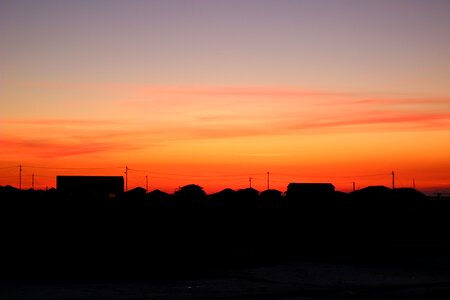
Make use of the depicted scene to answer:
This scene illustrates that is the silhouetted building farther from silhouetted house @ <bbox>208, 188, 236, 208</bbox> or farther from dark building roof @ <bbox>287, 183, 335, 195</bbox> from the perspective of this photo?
silhouetted house @ <bbox>208, 188, 236, 208</bbox>

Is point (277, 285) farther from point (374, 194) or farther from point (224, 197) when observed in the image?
point (224, 197)

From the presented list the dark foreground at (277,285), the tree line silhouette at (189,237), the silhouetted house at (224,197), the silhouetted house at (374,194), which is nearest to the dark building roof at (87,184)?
the silhouetted house at (224,197)

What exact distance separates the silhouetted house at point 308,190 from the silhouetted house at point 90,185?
68.9ft

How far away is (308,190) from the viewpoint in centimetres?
7444

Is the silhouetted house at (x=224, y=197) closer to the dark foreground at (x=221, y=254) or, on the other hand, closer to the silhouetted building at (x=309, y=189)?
the silhouetted building at (x=309, y=189)

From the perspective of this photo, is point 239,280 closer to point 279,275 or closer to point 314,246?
point 279,275

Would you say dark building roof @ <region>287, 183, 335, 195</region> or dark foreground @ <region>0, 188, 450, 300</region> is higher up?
dark building roof @ <region>287, 183, 335, 195</region>

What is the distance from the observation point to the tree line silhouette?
81.3 feet

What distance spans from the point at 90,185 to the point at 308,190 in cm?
2574

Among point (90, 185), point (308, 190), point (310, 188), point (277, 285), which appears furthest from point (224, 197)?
point (277, 285)

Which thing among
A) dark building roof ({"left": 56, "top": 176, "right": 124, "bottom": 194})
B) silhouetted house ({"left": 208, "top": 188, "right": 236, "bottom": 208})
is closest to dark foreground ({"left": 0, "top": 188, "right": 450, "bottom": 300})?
silhouetted house ({"left": 208, "top": 188, "right": 236, "bottom": 208})

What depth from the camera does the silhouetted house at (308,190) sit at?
71200 mm

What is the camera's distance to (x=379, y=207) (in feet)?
180

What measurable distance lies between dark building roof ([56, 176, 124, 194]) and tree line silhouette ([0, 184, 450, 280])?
30401mm
